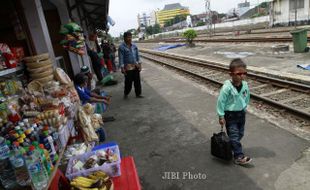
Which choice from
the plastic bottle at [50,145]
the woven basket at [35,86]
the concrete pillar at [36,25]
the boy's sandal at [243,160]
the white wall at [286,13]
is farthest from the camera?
the white wall at [286,13]

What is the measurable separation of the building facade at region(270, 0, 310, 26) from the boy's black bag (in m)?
28.8

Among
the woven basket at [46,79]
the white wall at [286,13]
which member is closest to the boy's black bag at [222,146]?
the woven basket at [46,79]

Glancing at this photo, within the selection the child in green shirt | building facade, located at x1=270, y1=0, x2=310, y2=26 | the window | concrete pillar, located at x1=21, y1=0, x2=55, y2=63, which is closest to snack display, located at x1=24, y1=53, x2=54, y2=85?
concrete pillar, located at x1=21, y1=0, x2=55, y2=63

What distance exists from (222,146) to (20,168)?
8.86 feet

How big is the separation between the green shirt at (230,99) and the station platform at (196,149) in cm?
86

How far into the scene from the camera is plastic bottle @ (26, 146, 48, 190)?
2244mm

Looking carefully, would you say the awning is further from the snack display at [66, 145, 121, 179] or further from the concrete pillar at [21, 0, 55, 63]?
the snack display at [66, 145, 121, 179]

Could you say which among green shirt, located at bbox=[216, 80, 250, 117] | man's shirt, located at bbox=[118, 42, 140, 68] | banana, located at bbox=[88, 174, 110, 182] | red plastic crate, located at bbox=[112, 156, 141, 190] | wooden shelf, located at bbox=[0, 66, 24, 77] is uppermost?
wooden shelf, located at bbox=[0, 66, 24, 77]

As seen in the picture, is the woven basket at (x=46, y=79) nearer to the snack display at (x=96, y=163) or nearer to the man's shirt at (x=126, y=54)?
the snack display at (x=96, y=163)

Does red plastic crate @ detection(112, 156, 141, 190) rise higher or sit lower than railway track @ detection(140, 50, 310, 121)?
higher

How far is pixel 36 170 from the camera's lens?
7.40ft

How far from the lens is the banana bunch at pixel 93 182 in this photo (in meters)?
2.66

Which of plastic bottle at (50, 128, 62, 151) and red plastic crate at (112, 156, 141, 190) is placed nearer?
red plastic crate at (112, 156, 141, 190)

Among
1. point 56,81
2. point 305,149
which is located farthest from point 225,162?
point 56,81
